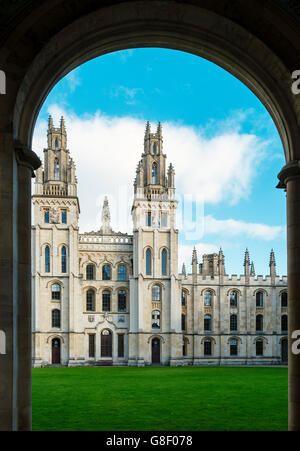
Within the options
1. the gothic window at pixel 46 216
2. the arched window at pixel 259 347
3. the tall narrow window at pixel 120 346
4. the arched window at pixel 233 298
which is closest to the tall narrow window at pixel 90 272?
the gothic window at pixel 46 216

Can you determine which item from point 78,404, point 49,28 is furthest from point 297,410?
point 78,404

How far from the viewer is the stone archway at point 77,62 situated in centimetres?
805

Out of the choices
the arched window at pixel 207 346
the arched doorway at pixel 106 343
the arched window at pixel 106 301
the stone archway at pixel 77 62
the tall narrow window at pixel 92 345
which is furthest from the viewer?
the arched window at pixel 207 346

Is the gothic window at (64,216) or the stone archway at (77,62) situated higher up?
the gothic window at (64,216)

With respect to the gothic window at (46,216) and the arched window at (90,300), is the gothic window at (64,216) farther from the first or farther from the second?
the arched window at (90,300)

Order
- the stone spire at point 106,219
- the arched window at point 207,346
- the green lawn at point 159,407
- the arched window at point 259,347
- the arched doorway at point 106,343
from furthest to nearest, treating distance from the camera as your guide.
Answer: the stone spire at point 106,219
the arched window at point 259,347
the arched window at point 207,346
the arched doorway at point 106,343
the green lawn at point 159,407

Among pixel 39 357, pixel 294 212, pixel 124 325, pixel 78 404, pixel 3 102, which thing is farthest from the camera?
pixel 124 325

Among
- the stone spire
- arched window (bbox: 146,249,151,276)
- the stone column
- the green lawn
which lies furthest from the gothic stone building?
the stone column

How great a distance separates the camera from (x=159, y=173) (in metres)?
57.1

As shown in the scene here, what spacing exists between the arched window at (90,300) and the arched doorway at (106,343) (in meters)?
2.93

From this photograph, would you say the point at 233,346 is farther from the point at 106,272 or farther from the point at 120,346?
the point at 106,272

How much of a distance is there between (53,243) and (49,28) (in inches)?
1791

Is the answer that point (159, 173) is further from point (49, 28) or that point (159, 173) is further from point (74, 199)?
point (49, 28)

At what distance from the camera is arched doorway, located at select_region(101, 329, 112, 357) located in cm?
5316
